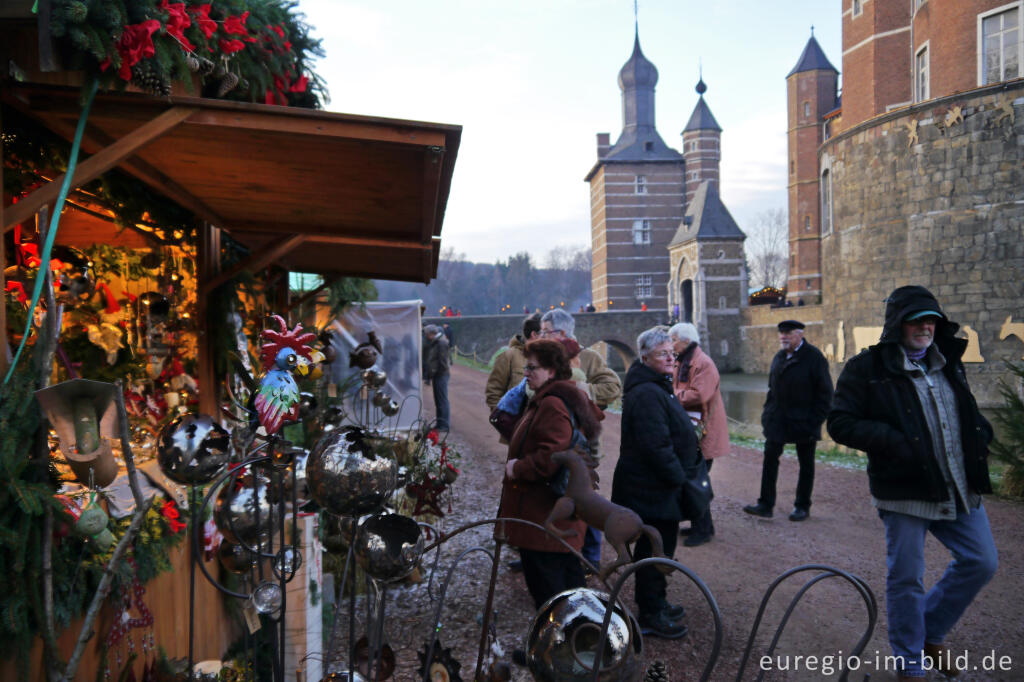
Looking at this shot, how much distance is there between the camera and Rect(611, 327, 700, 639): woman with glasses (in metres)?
3.89

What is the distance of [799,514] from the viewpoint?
655 centimetres

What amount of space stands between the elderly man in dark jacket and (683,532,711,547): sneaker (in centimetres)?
246

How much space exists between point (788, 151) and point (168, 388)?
48219 millimetres

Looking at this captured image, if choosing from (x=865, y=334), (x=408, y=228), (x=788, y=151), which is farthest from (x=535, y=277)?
(x=408, y=228)

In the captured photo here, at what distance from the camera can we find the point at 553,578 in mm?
3500

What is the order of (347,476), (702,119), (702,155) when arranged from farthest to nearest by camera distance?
(702,119) → (702,155) → (347,476)

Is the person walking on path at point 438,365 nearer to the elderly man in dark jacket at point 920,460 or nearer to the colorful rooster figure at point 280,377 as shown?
the elderly man in dark jacket at point 920,460

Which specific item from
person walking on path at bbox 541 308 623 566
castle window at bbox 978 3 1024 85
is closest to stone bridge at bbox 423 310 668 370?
castle window at bbox 978 3 1024 85

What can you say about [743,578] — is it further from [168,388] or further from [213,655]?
[168,388]

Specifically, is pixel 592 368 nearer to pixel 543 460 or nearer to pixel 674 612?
pixel 674 612

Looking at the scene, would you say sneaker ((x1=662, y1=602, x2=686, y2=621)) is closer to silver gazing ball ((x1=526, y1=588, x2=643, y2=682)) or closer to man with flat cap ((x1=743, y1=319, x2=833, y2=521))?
man with flat cap ((x1=743, y1=319, x2=833, y2=521))

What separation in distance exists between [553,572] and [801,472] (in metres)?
3.93

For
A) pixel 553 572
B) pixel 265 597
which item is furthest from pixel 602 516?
pixel 553 572

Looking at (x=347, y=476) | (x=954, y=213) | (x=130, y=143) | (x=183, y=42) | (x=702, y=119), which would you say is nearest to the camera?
(x=347, y=476)
